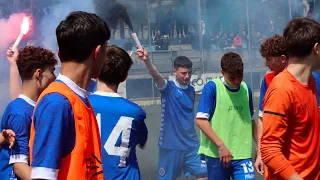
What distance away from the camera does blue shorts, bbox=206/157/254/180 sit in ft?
15.3

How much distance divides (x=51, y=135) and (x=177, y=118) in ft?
12.6

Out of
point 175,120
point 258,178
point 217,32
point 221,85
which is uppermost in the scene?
point 217,32

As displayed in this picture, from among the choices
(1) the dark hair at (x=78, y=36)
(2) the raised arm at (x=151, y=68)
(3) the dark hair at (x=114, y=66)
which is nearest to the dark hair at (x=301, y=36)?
(3) the dark hair at (x=114, y=66)

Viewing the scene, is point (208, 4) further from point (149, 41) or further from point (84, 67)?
point (84, 67)

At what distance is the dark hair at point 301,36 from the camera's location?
2.74 m

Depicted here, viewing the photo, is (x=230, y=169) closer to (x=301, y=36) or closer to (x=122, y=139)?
(x=122, y=139)

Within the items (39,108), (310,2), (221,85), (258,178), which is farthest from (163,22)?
(39,108)

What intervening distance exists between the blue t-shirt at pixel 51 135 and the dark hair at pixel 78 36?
0.18 meters

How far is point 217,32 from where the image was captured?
15.6 metres

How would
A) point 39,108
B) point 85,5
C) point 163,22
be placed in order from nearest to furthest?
point 39,108 < point 85,5 < point 163,22

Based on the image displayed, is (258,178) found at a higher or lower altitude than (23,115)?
lower

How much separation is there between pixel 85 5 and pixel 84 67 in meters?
9.63

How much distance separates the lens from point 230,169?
15.6 ft

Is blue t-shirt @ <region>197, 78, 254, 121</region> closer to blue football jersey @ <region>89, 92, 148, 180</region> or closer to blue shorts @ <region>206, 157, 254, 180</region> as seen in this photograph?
blue shorts @ <region>206, 157, 254, 180</region>
